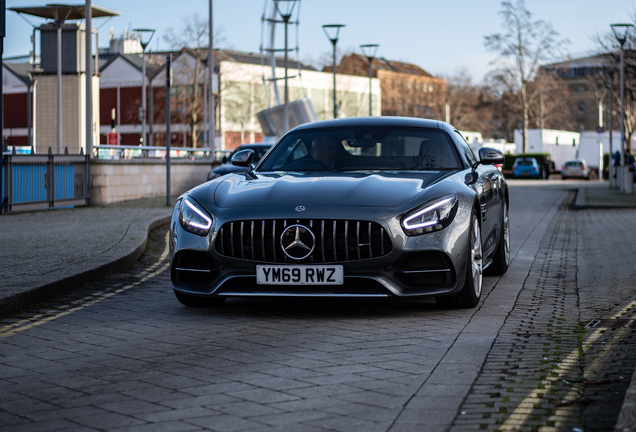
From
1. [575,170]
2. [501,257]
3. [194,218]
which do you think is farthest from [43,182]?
[575,170]

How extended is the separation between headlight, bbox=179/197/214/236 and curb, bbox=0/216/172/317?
5.05 feet

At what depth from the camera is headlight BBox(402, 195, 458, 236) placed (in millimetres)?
5863

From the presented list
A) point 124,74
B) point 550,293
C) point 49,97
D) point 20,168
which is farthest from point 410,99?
point 550,293

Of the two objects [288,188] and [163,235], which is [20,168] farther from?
[288,188]

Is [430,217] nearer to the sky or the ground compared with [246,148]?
nearer to the ground

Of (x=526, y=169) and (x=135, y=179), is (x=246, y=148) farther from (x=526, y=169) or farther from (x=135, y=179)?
(x=526, y=169)

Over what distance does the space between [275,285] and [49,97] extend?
32355 mm

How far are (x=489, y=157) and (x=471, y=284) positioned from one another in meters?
1.74

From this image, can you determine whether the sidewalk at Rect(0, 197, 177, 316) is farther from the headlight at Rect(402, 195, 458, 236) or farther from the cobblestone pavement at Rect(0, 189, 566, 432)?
the headlight at Rect(402, 195, 458, 236)

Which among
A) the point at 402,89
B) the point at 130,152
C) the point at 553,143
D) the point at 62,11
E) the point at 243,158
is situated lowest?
the point at 243,158

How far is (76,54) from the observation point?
30.2 metres

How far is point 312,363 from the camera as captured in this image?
15.4 ft

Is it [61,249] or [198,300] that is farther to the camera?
[61,249]

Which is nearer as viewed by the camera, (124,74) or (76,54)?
(76,54)
